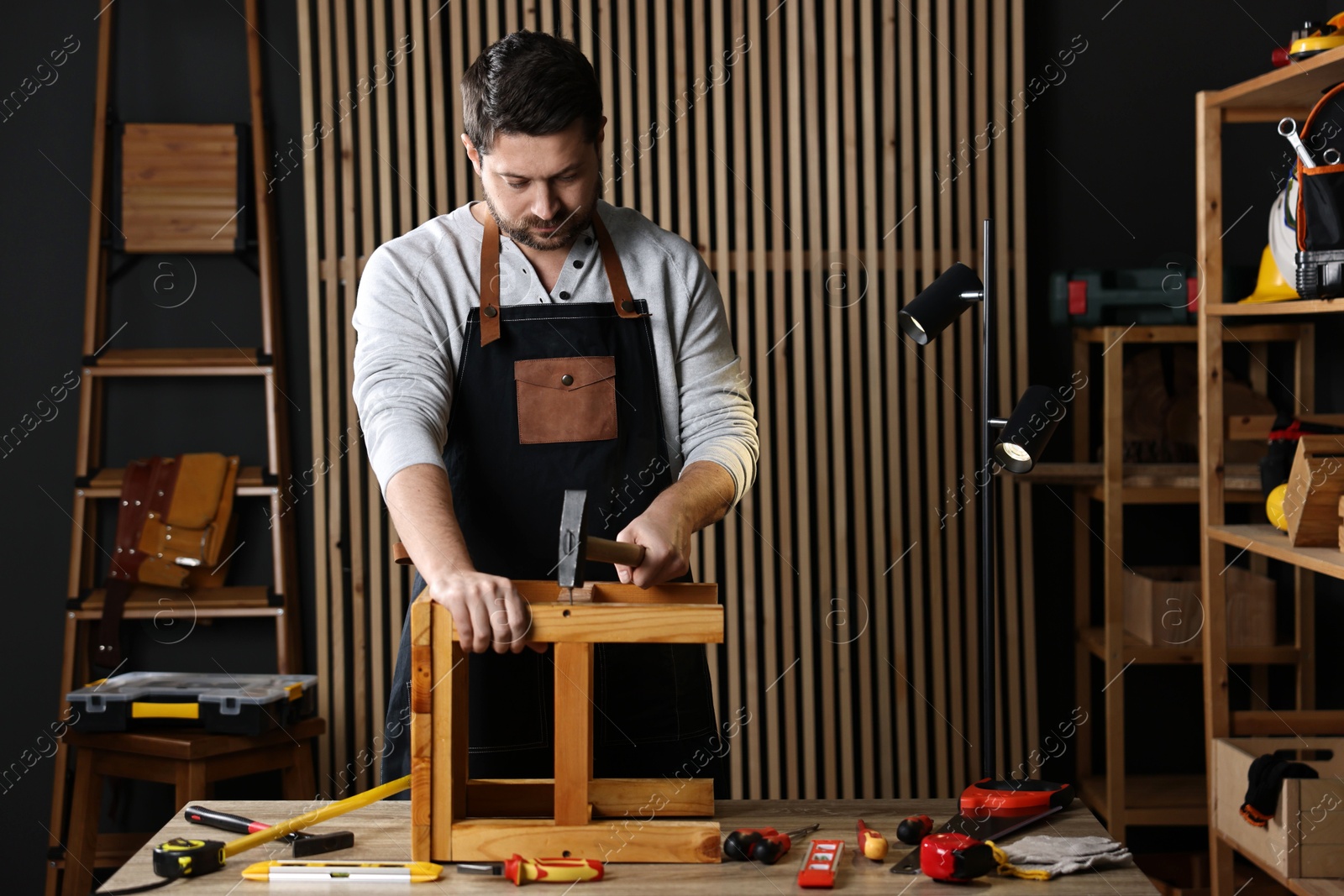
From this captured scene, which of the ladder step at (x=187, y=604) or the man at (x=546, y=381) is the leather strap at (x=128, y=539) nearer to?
the ladder step at (x=187, y=604)

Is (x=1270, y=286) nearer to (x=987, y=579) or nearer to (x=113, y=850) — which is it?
(x=987, y=579)

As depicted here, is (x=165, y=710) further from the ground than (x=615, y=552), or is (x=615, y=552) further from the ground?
(x=615, y=552)

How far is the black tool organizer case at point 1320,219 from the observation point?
2.74 m

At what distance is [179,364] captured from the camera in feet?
12.5

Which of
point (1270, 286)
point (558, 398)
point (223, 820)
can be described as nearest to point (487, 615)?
point (223, 820)

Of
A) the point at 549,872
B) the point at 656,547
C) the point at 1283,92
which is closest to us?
the point at 549,872

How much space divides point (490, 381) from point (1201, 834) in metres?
3.28

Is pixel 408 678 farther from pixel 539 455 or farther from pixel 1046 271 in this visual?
pixel 1046 271

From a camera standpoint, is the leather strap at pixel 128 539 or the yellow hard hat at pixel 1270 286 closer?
the yellow hard hat at pixel 1270 286

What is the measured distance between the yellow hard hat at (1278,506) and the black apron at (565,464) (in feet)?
5.40

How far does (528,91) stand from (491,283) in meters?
0.36

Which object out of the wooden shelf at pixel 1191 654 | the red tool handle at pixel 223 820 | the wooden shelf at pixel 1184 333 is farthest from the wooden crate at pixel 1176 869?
the red tool handle at pixel 223 820

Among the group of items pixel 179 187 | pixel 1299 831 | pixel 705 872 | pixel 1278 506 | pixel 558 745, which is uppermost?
pixel 179 187

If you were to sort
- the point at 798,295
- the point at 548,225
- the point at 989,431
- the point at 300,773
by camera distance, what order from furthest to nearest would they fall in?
the point at 798,295
the point at 300,773
the point at 989,431
the point at 548,225
